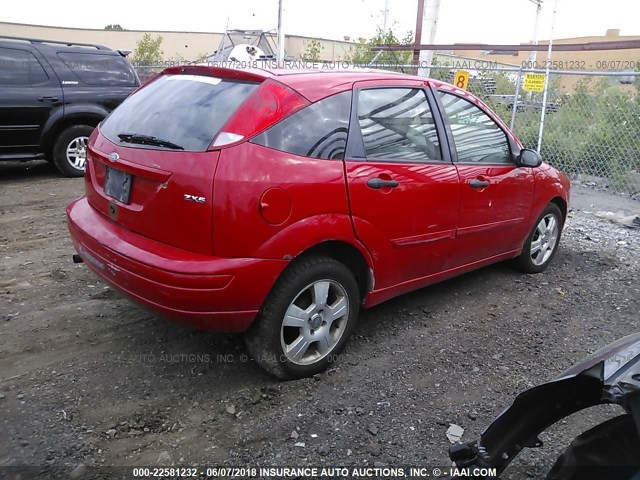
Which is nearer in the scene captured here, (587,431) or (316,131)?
(587,431)

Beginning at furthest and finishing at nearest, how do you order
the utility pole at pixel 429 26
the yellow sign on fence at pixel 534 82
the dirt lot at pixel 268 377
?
the utility pole at pixel 429 26 → the yellow sign on fence at pixel 534 82 → the dirt lot at pixel 268 377

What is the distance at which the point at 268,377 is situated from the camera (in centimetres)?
323

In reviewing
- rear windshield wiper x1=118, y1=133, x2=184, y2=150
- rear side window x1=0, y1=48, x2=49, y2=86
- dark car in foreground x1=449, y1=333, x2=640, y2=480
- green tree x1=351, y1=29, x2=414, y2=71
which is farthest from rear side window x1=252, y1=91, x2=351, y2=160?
green tree x1=351, y1=29, x2=414, y2=71

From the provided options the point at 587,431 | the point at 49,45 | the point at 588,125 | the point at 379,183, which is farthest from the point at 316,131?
the point at 588,125

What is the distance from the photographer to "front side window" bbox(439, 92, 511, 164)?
3.95 meters

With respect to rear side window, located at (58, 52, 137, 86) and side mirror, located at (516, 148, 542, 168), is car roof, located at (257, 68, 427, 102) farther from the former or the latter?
rear side window, located at (58, 52, 137, 86)

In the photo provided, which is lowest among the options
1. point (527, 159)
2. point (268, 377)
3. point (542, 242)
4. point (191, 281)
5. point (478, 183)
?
point (268, 377)

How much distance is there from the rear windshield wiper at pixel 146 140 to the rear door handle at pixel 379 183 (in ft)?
3.63

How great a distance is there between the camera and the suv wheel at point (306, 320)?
9.68 feet

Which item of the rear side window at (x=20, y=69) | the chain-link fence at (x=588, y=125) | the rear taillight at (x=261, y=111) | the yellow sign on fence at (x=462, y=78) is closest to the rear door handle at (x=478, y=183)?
the rear taillight at (x=261, y=111)

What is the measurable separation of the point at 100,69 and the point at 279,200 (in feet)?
23.0

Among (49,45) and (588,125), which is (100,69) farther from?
(588,125)

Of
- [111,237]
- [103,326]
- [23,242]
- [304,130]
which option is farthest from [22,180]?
[304,130]

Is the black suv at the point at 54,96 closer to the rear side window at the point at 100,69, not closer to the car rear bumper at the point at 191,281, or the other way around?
the rear side window at the point at 100,69
